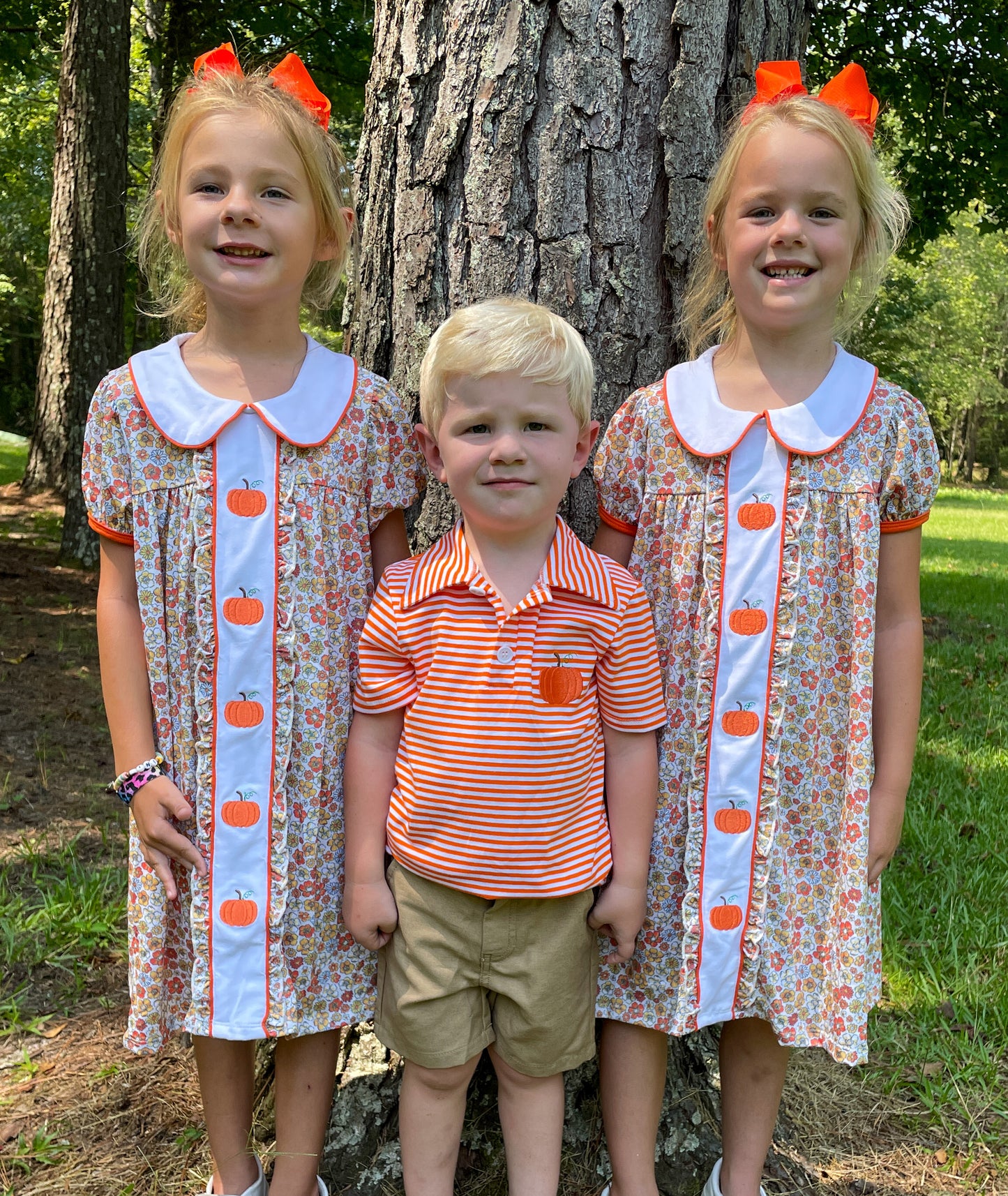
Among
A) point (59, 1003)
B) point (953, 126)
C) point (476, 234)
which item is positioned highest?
point (953, 126)

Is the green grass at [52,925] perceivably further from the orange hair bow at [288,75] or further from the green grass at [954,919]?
the orange hair bow at [288,75]

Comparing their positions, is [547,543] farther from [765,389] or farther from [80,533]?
[80,533]

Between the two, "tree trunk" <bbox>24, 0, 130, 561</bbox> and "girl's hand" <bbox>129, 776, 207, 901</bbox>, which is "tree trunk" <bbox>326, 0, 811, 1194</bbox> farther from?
"tree trunk" <bbox>24, 0, 130, 561</bbox>

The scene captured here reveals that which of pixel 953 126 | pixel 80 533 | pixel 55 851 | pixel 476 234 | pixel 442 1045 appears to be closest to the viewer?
pixel 442 1045

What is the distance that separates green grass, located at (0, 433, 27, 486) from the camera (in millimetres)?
12359

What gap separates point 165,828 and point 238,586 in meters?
0.46

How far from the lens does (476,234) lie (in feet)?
7.12

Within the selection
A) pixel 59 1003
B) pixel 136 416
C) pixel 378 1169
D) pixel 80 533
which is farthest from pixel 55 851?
pixel 80 533

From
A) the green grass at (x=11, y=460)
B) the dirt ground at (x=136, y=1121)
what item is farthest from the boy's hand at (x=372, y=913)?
the green grass at (x=11, y=460)

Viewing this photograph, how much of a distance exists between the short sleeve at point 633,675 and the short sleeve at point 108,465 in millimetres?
934

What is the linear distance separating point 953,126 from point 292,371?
20.6 feet

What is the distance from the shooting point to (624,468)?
208 cm

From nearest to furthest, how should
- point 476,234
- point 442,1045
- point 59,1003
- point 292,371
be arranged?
point 442,1045 < point 292,371 < point 476,234 < point 59,1003

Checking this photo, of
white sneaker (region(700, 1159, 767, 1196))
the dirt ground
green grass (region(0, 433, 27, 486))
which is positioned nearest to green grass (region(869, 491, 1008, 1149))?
the dirt ground
